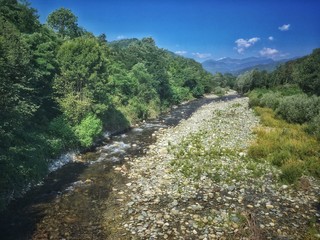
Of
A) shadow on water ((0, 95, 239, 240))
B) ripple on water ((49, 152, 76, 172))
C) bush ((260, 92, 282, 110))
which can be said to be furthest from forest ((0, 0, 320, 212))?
shadow on water ((0, 95, 239, 240))

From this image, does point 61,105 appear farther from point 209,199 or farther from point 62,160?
point 209,199

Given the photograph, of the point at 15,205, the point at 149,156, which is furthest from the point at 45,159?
the point at 149,156

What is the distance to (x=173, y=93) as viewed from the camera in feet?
234

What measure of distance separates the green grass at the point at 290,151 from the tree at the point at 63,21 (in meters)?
47.2

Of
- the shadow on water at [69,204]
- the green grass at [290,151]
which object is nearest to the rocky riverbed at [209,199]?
the green grass at [290,151]

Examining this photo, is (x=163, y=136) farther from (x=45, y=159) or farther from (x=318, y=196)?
(x=318, y=196)

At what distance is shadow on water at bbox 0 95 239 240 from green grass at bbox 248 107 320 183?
1226 cm

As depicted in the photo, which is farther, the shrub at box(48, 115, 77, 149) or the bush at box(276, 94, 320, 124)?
the bush at box(276, 94, 320, 124)

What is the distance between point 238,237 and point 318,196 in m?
7.36

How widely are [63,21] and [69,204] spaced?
52.7 m


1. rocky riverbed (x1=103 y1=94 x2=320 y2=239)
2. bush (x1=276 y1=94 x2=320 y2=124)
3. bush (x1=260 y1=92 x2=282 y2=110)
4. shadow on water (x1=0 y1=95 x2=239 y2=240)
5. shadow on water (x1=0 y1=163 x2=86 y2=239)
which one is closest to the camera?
rocky riverbed (x1=103 y1=94 x2=320 y2=239)

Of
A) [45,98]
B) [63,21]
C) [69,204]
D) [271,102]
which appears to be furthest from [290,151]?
[63,21]

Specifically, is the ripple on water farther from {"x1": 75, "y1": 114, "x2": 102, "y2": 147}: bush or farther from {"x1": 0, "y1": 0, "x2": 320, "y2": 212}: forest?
{"x1": 75, "y1": 114, "x2": 102, "y2": 147}: bush

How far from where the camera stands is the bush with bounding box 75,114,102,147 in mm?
28163
